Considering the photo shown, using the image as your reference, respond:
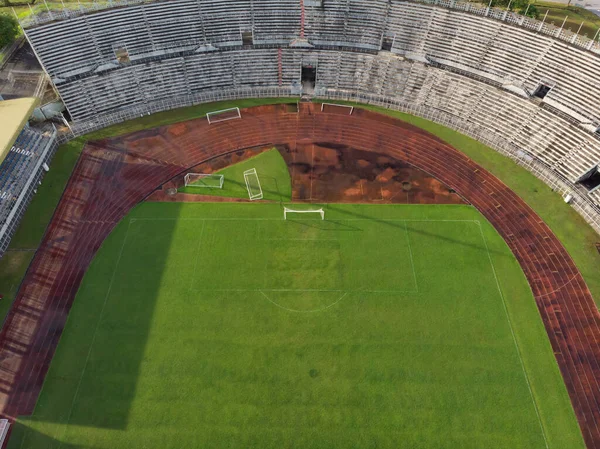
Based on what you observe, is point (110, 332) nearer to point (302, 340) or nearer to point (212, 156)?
point (302, 340)

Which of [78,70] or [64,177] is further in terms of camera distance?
[78,70]

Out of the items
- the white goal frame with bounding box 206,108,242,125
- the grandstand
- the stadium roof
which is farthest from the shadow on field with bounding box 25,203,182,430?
the white goal frame with bounding box 206,108,242,125

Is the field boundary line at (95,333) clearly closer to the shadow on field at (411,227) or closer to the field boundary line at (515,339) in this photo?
the shadow on field at (411,227)

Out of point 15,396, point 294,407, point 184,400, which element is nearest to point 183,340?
point 184,400

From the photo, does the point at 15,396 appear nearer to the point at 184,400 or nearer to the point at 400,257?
the point at 184,400

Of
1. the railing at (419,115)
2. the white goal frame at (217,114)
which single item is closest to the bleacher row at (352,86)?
the railing at (419,115)
